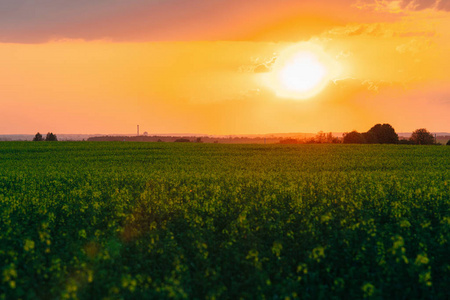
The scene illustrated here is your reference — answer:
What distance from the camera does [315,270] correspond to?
35.6 ft

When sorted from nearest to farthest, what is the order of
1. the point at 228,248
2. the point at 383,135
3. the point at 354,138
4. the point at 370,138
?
the point at 228,248, the point at 354,138, the point at 370,138, the point at 383,135

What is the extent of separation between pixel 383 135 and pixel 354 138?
10204 millimetres

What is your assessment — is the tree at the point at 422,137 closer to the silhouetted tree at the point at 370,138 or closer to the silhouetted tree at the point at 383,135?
the silhouetted tree at the point at 383,135

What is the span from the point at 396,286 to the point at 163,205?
920 centimetres

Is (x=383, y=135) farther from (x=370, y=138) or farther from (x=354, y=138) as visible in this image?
(x=354, y=138)

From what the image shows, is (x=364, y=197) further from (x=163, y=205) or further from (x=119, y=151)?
(x=119, y=151)

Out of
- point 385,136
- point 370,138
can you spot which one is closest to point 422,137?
point 385,136

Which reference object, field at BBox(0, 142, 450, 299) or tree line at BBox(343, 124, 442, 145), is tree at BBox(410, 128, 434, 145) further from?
field at BBox(0, 142, 450, 299)

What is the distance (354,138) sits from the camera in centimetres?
10006

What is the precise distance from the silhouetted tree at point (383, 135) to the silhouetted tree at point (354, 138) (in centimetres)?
450

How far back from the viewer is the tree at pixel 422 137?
4036 inches

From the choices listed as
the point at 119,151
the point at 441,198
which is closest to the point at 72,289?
the point at 441,198

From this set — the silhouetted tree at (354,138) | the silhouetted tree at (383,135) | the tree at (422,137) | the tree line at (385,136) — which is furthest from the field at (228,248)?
the tree at (422,137)

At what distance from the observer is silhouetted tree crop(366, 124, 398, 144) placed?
104 metres
